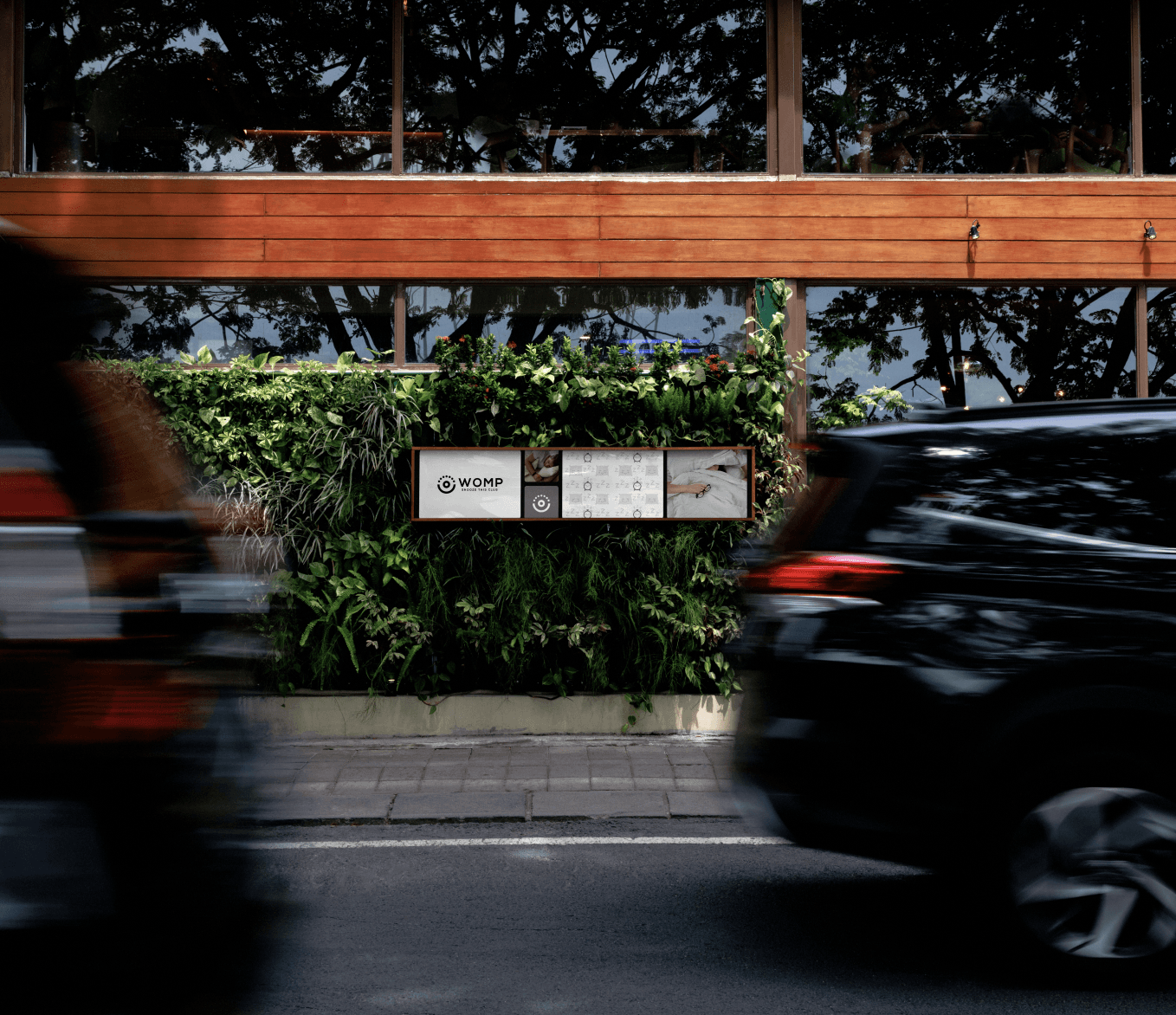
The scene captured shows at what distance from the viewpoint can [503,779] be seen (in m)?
6.49

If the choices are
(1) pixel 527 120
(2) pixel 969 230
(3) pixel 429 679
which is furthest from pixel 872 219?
(3) pixel 429 679

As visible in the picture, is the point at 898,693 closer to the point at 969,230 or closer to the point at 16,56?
the point at 969,230

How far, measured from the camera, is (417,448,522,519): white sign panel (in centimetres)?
773

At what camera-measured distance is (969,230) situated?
958cm

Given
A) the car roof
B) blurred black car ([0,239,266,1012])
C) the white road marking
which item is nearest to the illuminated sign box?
the white road marking

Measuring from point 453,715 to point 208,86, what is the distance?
607cm

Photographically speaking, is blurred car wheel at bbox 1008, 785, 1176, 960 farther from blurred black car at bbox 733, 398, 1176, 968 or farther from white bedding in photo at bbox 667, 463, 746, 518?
white bedding in photo at bbox 667, 463, 746, 518

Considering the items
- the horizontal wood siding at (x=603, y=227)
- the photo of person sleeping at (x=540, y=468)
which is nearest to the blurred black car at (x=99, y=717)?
the photo of person sleeping at (x=540, y=468)

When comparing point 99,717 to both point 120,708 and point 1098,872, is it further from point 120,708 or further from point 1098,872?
point 1098,872

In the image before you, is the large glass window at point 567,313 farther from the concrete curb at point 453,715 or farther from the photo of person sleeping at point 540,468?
the concrete curb at point 453,715

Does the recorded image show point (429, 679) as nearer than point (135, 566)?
No

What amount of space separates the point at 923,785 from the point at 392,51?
8563mm

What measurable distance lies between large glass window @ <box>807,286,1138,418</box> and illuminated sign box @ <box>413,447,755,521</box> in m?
2.36

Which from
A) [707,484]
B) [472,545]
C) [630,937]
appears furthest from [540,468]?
[630,937]
